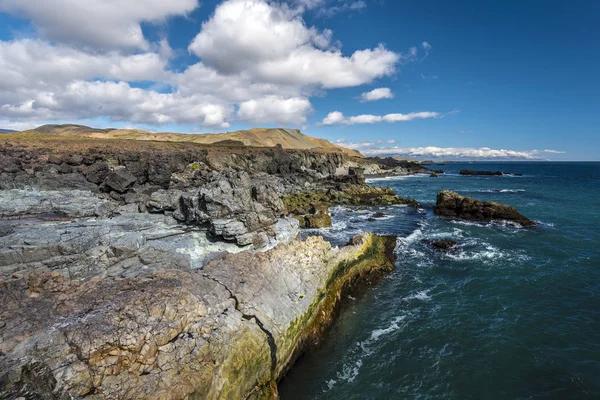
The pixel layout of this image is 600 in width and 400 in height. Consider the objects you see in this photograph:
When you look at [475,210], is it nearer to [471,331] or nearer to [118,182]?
[471,331]

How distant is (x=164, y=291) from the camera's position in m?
9.27

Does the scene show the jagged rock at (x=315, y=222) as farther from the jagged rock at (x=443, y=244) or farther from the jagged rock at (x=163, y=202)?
the jagged rock at (x=163, y=202)

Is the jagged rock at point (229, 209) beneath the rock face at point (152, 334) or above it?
above

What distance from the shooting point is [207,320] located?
939 centimetres

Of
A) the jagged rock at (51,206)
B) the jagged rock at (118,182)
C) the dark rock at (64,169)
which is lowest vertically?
the jagged rock at (51,206)

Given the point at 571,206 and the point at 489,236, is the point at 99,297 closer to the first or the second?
the point at 489,236

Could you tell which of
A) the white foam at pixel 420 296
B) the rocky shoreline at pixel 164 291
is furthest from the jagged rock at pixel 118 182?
the white foam at pixel 420 296

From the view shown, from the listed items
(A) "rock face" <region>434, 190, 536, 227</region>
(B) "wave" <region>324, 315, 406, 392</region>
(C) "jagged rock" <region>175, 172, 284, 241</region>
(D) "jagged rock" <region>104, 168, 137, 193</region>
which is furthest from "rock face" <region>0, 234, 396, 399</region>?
(A) "rock face" <region>434, 190, 536, 227</region>

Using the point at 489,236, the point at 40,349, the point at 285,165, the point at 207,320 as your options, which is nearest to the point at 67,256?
the point at 40,349

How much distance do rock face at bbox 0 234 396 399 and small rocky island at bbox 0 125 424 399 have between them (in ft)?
0.10

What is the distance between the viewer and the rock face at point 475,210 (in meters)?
34.9

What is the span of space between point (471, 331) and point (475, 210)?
26.2 meters

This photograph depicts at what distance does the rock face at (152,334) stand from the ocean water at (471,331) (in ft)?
9.45

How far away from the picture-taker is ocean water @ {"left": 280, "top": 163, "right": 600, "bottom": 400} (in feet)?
37.9
